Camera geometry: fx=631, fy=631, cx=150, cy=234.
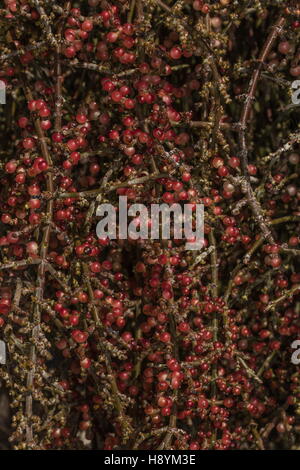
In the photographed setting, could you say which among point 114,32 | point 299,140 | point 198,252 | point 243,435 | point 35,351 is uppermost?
point 114,32

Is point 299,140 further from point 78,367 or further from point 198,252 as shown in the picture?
point 78,367

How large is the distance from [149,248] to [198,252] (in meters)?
0.08

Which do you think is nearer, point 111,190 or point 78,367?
point 111,190

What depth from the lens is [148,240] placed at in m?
0.73

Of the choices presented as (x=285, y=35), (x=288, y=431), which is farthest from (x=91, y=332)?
(x=285, y=35)

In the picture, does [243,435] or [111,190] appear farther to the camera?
[243,435]

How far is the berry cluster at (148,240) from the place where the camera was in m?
0.72

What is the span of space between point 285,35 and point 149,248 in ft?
1.00

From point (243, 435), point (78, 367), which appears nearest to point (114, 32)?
point (78, 367)

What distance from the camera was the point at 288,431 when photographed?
0.83 metres

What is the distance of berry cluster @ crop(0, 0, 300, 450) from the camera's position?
2.35ft

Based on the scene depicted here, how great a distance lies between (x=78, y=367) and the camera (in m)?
0.82

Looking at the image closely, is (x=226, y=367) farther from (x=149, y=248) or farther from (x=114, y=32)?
(x=114, y=32)

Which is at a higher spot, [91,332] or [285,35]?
[285,35]
